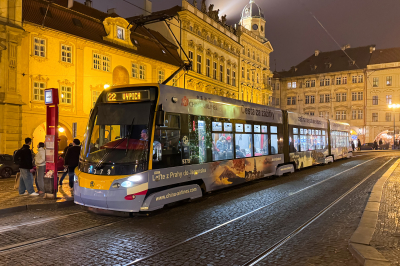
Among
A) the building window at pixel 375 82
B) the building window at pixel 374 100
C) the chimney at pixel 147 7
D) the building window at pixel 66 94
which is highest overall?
the chimney at pixel 147 7

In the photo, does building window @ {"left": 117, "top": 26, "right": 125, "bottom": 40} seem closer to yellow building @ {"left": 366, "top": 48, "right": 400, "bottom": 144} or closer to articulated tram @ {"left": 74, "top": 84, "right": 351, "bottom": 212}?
→ articulated tram @ {"left": 74, "top": 84, "right": 351, "bottom": 212}

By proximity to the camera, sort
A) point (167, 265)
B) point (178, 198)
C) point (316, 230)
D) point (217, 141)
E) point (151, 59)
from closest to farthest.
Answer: point (167, 265) → point (316, 230) → point (178, 198) → point (217, 141) → point (151, 59)

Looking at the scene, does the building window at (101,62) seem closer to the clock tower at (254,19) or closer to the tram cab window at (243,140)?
the tram cab window at (243,140)

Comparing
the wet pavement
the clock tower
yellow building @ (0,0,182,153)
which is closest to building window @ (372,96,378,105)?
the clock tower

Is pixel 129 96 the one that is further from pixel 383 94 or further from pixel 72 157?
pixel 383 94

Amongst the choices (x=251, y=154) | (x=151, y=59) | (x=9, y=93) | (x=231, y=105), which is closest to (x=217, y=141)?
(x=231, y=105)

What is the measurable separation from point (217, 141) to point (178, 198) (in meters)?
2.83

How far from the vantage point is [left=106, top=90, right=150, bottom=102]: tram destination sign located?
8.60 metres

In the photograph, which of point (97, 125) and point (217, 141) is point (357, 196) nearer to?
point (217, 141)

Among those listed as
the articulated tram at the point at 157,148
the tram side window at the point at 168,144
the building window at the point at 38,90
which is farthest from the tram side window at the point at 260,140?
the building window at the point at 38,90

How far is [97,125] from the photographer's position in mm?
8734

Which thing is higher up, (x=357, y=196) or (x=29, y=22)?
(x=29, y=22)

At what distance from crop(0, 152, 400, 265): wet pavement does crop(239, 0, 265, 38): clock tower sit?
58.8 m

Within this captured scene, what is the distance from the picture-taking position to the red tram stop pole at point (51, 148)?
1075 centimetres
